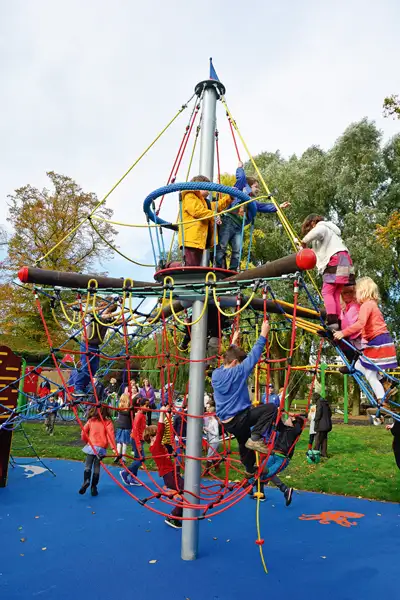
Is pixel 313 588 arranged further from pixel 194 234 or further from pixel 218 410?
pixel 194 234

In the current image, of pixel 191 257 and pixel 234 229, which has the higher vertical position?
pixel 234 229

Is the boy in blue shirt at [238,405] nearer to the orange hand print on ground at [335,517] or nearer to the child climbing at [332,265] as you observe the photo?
the child climbing at [332,265]

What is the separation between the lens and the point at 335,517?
6.13m

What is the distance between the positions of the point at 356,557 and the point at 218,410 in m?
2.18

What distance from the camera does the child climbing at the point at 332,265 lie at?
4336mm

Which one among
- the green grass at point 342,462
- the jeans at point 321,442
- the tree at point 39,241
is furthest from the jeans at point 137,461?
the tree at point 39,241

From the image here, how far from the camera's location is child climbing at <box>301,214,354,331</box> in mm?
4336


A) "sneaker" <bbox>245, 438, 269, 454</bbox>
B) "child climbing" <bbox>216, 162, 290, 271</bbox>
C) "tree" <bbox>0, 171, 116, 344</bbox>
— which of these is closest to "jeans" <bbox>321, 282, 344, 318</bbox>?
"child climbing" <bbox>216, 162, 290, 271</bbox>

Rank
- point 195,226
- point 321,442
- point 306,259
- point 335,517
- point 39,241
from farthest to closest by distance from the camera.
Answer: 1. point 39,241
2. point 321,442
3. point 335,517
4. point 195,226
5. point 306,259

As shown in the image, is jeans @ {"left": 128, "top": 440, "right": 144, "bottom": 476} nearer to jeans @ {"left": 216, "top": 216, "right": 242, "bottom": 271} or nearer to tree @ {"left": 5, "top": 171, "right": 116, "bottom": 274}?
jeans @ {"left": 216, "top": 216, "right": 242, "bottom": 271}

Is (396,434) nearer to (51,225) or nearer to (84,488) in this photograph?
(84,488)

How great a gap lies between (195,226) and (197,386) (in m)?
1.63

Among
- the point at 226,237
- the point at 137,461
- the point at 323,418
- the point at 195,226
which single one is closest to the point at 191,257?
the point at 195,226

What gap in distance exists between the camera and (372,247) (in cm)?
1619
